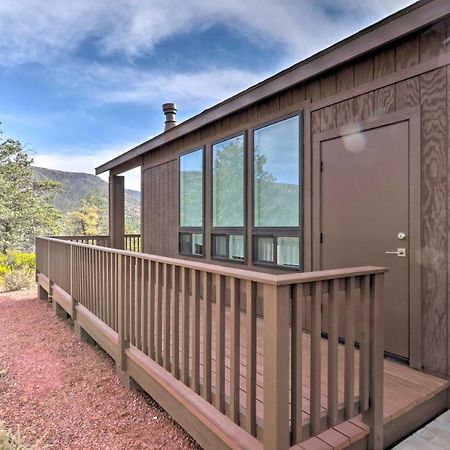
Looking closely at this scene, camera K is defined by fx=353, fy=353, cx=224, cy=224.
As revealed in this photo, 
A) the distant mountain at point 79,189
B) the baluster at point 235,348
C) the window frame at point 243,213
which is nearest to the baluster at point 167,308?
the baluster at point 235,348

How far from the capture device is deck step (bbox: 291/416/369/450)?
165cm

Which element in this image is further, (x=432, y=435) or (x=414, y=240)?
(x=414, y=240)

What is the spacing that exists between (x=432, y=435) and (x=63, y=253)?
5045 millimetres

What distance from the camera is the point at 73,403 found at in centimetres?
294

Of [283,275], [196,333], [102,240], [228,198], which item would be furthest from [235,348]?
[102,240]

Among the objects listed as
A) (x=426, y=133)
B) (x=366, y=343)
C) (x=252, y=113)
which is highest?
(x=252, y=113)

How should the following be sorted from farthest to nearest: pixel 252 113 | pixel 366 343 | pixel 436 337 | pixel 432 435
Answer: pixel 252 113
pixel 436 337
pixel 432 435
pixel 366 343

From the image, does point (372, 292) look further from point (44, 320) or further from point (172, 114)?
point (172, 114)

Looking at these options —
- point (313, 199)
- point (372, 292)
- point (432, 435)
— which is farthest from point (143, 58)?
point (432, 435)

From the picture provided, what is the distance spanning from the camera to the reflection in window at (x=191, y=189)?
5465mm

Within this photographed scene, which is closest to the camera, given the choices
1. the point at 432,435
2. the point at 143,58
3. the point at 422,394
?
the point at 432,435

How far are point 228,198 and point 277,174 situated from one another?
3.30 ft

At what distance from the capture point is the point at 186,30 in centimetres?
709

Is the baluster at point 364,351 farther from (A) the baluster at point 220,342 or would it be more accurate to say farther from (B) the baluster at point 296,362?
(A) the baluster at point 220,342
